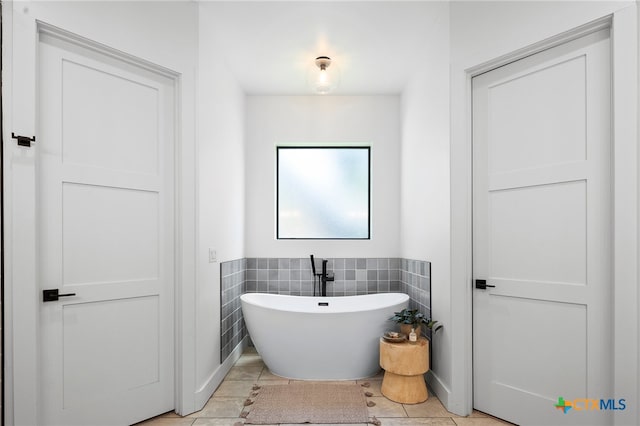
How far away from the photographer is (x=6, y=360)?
165 cm

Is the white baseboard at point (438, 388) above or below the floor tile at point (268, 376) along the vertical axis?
above

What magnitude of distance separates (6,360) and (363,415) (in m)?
1.92

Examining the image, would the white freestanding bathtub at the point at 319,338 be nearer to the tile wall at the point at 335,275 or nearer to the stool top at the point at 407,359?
the stool top at the point at 407,359

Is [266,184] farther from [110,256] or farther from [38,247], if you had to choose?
[38,247]

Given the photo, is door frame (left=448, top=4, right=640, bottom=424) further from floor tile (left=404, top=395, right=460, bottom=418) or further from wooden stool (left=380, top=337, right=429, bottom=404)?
wooden stool (left=380, top=337, right=429, bottom=404)

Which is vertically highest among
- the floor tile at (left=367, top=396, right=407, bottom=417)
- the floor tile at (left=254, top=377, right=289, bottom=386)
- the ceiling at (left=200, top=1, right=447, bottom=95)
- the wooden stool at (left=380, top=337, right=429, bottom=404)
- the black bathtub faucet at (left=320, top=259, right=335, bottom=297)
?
the ceiling at (left=200, top=1, right=447, bottom=95)

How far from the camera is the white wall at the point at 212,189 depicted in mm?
2457

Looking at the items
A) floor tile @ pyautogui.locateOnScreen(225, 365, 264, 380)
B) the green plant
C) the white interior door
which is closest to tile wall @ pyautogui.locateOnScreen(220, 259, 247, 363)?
floor tile @ pyautogui.locateOnScreen(225, 365, 264, 380)

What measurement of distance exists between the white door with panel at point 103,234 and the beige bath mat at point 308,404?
0.60 meters

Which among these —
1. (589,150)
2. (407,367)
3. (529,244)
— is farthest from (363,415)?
(589,150)

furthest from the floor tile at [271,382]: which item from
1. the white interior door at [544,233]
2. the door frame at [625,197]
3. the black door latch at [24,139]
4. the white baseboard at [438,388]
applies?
the black door latch at [24,139]

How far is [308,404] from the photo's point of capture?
2473 mm

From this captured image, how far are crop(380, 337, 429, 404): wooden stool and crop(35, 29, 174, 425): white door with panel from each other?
1.47m

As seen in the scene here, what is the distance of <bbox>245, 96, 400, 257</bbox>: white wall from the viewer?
381cm
